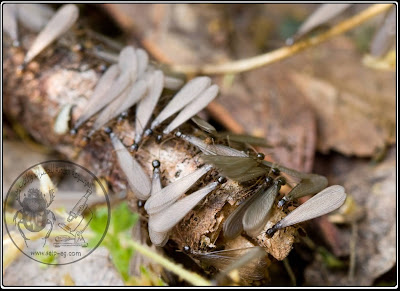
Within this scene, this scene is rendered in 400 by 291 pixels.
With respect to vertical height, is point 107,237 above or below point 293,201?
below

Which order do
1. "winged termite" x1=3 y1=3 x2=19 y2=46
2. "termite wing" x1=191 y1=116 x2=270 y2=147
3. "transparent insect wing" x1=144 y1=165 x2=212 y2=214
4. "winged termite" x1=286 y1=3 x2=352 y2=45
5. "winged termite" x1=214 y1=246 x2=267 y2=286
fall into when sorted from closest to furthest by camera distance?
"winged termite" x1=214 y1=246 x2=267 y2=286
"transparent insect wing" x1=144 y1=165 x2=212 y2=214
"termite wing" x1=191 y1=116 x2=270 y2=147
"winged termite" x1=3 y1=3 x2=19 y2=46
"winged termite" x1=286 y1=3 x2=352 y2=45

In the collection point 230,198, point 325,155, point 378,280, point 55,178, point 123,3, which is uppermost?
point 123,3

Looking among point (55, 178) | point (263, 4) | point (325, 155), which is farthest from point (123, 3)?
point (325, 155)

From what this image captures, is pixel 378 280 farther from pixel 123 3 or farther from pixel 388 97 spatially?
pixel 123 3

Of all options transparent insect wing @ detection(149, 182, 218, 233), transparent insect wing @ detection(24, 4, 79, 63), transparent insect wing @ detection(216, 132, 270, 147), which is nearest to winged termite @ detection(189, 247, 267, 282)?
transparent insect wing @ detection(149, 182, 218, 233)

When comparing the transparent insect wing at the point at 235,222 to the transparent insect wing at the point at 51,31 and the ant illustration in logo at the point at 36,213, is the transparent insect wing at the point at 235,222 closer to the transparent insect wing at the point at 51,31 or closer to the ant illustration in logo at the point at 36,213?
the ant illustration in logo at the point at 36,213

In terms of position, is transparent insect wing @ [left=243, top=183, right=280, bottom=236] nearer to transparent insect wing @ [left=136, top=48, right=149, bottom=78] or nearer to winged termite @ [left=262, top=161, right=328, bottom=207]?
winged termite @ [left=262, top=161, right=328, bottom=207]
